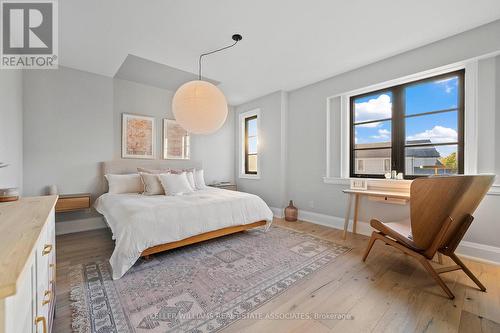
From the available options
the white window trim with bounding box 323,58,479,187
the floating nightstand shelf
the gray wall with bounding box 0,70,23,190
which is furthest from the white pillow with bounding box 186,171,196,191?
the white window trim with bounding box 323,58,479,187

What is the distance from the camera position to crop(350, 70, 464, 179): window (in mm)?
2648

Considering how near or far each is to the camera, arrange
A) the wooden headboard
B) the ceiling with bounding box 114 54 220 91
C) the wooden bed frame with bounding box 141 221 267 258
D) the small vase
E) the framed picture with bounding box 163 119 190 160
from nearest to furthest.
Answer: the wooden bed frame with bounding box 141 221 267 258 < the ceiling with bounding box 114 54 220 91 < the wooden headboard < the small vase < the framed picture with bounding box 163 119 190 160

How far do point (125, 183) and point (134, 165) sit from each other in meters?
0.55

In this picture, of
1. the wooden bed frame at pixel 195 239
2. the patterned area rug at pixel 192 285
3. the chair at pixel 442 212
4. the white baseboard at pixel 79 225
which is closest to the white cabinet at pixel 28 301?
the patterned area rug at pixel 192 285

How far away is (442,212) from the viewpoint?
1.76 metres

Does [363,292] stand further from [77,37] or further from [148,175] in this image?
[77,37]

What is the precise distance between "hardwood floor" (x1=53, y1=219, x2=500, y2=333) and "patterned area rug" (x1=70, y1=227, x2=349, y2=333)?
0.35ft

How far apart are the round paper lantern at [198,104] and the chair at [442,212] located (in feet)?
6.96

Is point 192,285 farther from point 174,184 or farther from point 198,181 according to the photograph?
point 198,181

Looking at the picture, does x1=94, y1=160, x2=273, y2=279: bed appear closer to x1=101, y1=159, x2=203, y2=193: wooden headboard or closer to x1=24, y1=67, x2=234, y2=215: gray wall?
x1=101, y1=159, x2=203, y2=193: wooden headboard

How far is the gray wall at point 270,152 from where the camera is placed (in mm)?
4348

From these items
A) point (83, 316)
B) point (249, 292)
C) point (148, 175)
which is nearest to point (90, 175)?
point (148, 175)

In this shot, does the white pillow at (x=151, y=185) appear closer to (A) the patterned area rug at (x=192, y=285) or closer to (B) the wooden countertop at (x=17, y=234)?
(A) the patterned area rug at (x=192, y=285)

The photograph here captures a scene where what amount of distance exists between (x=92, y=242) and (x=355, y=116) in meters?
4.42
